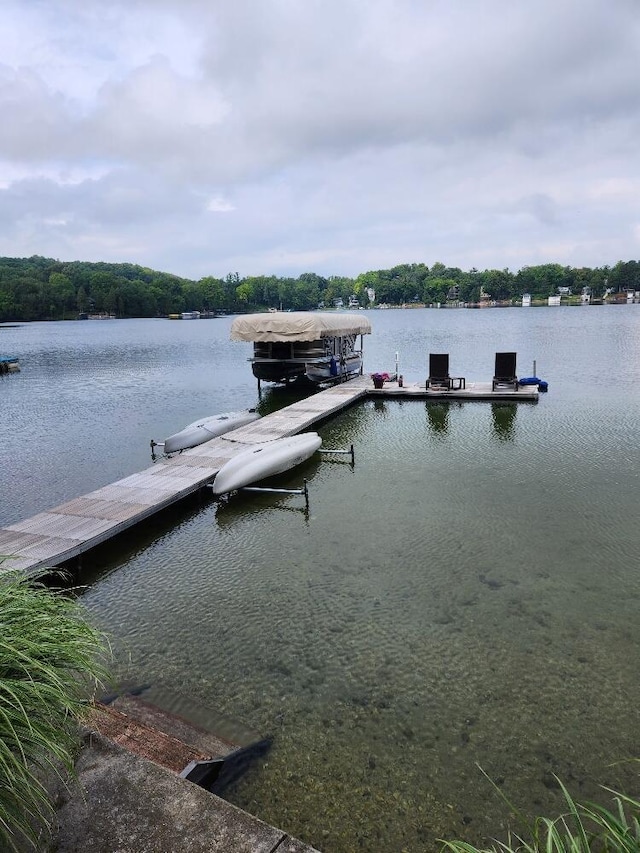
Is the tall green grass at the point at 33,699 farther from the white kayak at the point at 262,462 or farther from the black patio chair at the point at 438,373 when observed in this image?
the black patio chair at the point at 438,373

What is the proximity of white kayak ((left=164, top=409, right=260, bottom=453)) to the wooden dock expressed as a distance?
482 mm

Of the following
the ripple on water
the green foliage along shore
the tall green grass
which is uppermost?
the green foliage along shore

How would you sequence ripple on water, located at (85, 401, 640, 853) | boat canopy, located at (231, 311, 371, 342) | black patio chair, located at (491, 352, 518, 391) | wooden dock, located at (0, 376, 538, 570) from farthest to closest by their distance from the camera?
1. boat canopy, located at (231, 311, 371, 342)
2. black patio chair, located at (491, 352, 518, 391)
3. wooden dock, located at (0, 376, 538, 570)
4. ripple on water, located at (85, 401, 640, 853)

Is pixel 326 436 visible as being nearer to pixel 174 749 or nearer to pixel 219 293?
pixel 174 749

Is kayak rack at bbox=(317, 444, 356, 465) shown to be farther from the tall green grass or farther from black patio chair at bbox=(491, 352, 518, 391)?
the tall green grass

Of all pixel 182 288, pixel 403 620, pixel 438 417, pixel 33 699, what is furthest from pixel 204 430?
pixel 182 288

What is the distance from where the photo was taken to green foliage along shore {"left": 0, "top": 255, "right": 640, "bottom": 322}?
13562 centimetres

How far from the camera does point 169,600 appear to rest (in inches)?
298

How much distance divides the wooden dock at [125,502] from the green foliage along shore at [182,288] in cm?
13561

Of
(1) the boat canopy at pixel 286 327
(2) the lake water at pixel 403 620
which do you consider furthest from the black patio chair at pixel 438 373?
(2) the lake water at pixel 403 620

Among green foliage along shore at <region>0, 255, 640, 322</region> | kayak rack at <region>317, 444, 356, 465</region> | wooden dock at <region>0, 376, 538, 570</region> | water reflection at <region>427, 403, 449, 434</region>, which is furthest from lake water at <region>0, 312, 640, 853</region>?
green foliage along shore at <region>0, 255, 640, 322</region>

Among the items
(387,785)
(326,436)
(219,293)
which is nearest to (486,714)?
(387,785)

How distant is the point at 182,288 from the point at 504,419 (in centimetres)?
15987

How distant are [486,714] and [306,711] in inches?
70.8
